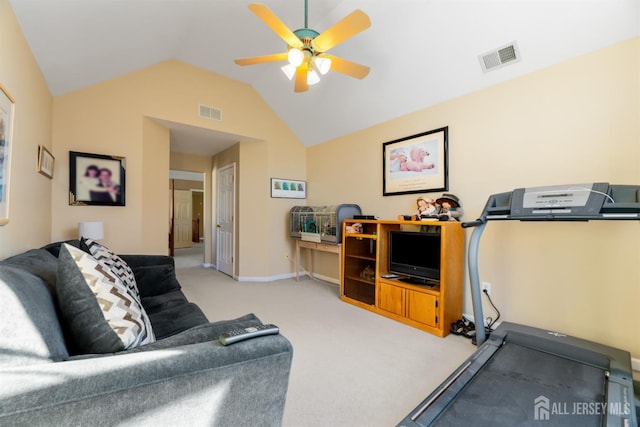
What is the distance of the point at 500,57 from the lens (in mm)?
2564

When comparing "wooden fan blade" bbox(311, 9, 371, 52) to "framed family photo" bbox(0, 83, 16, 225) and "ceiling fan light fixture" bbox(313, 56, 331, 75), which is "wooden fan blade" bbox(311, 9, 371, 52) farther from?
"framed family photo" bbox(0, 83, 16, 225)

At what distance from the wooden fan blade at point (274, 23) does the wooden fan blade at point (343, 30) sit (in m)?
0.14

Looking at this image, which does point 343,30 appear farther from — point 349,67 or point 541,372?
point 541,372

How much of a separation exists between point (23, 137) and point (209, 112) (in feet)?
7.83

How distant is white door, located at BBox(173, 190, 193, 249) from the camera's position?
31.2ft

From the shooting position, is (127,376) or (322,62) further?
(322,62)

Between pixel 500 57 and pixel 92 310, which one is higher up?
pixel 500 57

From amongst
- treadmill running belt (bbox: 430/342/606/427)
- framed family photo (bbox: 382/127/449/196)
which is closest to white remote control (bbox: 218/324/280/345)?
treadmill running belt (bbox: 430/342/606/427)

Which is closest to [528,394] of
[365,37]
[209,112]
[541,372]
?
[541,372]

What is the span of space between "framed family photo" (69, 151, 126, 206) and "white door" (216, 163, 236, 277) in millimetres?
1829

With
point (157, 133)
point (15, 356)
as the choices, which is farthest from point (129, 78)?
point (15, 356)

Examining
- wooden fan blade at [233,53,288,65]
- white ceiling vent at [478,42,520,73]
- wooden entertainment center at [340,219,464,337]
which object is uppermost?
white ceiling vent at [478,42,520,73]

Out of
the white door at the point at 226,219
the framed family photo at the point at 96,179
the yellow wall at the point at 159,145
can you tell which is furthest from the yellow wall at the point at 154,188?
the white door at the point at 226,219

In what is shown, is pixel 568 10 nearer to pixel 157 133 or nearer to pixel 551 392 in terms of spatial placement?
pixel 551 392
